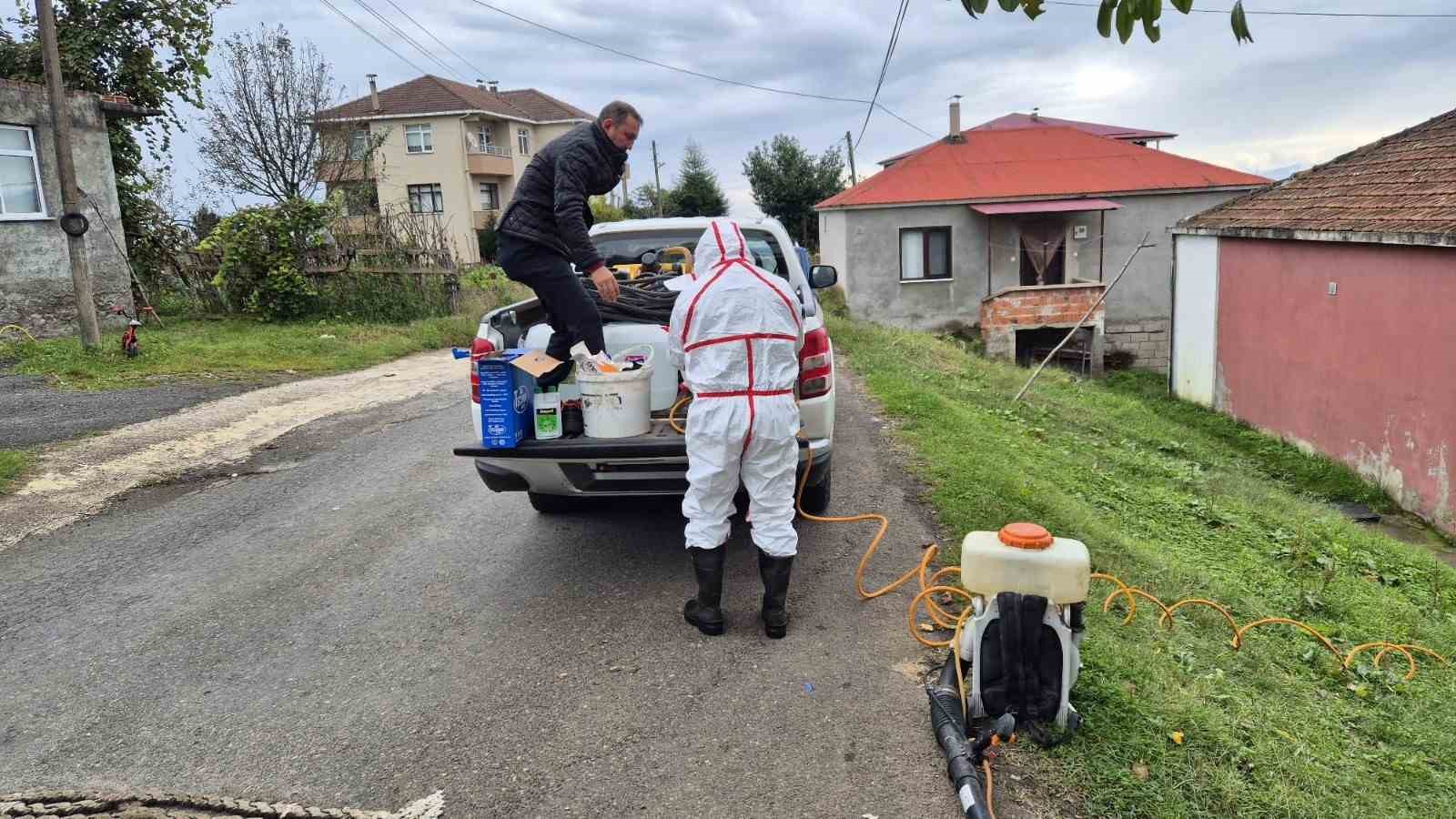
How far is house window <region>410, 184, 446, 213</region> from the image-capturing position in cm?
4516

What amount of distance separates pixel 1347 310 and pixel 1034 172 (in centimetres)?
1519

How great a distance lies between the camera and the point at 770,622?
403 centimetres

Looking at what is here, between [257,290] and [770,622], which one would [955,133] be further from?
[770,622]

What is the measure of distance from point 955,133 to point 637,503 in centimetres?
2480

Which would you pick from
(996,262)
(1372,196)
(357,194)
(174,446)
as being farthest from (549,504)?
(357,194)

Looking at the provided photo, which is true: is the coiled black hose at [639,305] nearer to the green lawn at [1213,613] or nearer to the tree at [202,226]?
the green lawn at [1213,613]

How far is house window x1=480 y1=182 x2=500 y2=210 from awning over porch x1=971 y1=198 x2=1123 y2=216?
29422 mm

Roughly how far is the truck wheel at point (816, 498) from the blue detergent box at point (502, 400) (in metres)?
1.75

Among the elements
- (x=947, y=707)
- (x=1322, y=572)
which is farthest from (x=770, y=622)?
(x=1322, y=572)

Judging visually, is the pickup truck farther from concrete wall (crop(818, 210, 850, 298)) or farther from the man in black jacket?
concrete wall (crop(818, 210, 850, 298))

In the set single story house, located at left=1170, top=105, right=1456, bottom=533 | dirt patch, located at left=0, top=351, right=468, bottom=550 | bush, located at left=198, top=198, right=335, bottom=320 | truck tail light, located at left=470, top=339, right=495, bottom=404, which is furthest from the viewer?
bush, located at left=198, top=198, right=335, bottom=320

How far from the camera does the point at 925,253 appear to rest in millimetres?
25578

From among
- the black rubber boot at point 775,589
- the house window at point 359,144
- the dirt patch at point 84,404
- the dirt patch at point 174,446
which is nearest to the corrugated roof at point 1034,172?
the dirt patch at point 174,446

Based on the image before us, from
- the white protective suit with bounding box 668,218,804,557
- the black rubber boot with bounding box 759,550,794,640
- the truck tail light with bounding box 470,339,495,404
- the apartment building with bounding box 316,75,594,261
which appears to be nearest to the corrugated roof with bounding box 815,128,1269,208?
the truck tail light with bounding box 470,339,495,404
